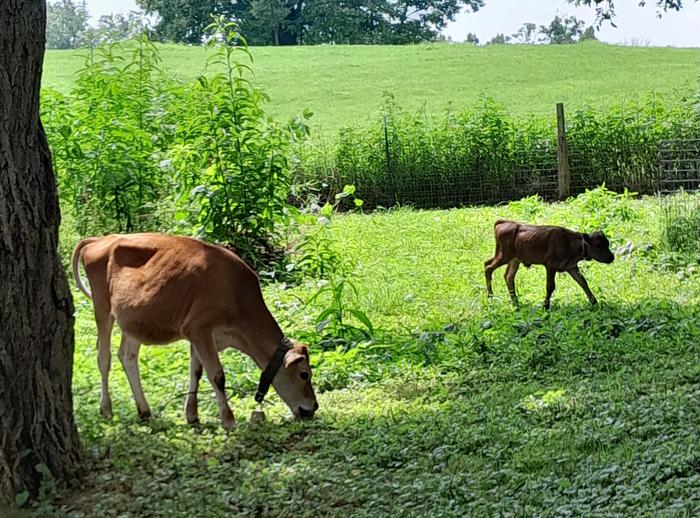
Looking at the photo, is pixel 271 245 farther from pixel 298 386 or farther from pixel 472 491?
pixel 472 491

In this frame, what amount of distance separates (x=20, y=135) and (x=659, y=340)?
4.88 m

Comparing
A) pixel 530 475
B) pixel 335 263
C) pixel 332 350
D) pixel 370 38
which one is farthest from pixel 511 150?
pixel 370 38

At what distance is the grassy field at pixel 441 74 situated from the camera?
104 feet

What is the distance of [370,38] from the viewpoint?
167 feet

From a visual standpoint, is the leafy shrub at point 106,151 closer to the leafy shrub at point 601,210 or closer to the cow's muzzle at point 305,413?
the leafy shrub at point 601,210

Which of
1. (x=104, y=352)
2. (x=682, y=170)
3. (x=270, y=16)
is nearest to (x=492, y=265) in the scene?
(x=104, y=352)

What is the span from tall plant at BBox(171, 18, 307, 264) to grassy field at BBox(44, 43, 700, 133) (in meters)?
16.2

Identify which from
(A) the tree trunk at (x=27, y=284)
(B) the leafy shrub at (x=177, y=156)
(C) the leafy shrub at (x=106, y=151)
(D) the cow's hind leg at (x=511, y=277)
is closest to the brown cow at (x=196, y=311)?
(A) the tree trunk at (x=27, y=284)

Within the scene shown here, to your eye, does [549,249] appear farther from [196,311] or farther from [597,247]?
[196,311]

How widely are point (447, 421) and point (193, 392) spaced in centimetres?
164

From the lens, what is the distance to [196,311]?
601 cm

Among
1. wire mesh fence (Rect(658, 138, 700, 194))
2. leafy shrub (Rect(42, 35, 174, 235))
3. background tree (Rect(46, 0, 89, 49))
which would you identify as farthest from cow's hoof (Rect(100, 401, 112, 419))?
background tree (Rect(46, 0, 89, 49))

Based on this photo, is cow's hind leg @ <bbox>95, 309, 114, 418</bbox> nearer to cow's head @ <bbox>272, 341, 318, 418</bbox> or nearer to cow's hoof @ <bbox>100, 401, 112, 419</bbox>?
cow's hoof @ <bbox>100, 401, 112, 419</bbox>

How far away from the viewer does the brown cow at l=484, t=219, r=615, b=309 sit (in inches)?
356
